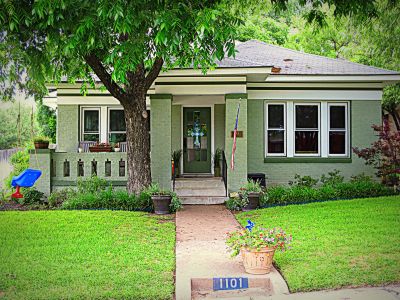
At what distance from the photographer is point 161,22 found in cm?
900

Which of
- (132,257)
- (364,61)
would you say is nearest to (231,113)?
(132,257)

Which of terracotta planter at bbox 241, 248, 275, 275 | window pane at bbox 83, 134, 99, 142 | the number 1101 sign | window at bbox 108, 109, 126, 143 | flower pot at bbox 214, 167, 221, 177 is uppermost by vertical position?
window at bbox 108, 109, 126, 143

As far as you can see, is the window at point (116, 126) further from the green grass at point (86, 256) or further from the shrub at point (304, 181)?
the shrub at point (304, 181)

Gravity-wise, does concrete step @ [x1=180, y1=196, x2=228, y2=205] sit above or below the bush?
below

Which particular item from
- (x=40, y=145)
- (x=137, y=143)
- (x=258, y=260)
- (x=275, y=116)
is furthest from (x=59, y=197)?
(x=258, y=260)

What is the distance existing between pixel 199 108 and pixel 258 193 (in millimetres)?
5210

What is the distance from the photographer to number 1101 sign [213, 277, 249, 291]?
7.18 meters

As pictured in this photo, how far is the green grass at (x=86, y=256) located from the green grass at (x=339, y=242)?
2.04 m

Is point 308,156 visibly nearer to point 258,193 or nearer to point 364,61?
point 258,193

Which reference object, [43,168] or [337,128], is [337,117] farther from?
[43,168]

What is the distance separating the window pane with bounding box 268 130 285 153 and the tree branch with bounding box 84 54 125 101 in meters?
5.92

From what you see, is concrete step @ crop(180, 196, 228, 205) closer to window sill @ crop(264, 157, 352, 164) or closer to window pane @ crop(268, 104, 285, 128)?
window sill @ crop(264, 157, 352, 164)

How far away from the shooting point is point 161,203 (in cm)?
1330

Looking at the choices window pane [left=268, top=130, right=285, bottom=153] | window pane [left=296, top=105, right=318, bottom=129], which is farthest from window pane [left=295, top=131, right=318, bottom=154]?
window pane [left=268, top=130, right=285, bottom=153]
